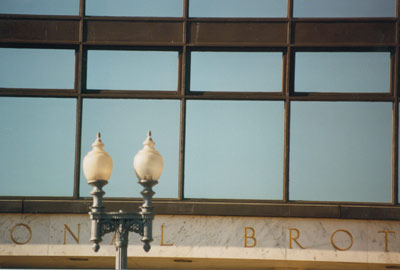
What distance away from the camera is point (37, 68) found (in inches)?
631

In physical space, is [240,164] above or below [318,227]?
above

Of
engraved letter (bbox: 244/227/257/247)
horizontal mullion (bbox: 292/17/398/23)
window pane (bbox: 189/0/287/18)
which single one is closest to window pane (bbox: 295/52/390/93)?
horizontal mullion (bbox: 292/17/398/23)

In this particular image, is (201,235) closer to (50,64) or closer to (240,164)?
(240,164)

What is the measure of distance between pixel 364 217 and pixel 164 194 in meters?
3.79

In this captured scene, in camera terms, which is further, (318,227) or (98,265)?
(98,265)

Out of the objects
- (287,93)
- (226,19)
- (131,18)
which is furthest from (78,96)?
(287,93)

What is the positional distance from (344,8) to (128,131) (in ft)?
16.0

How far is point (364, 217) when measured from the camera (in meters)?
15.1

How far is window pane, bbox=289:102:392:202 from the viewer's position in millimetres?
15516

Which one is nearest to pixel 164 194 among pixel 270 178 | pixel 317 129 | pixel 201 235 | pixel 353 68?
pixel 201 235

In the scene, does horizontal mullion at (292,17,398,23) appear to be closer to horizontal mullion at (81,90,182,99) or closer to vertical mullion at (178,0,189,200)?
vertical mullion at (178,0,189,200)

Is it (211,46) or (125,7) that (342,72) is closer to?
(211,46)

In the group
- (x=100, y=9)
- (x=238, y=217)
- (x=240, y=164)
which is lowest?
(x=238, y=217)

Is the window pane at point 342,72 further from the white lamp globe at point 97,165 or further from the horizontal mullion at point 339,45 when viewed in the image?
the white lamp globe at point 97,165
